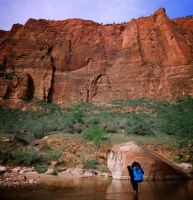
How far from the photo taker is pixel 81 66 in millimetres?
47031

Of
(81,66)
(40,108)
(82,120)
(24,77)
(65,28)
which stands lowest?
(82,120)

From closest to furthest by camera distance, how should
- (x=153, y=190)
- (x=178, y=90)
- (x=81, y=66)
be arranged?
(x=153, y=190) < (x=178, y=90) < (x=81, y=66)

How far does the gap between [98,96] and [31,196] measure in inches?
1456

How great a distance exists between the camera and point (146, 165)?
8.81 meters

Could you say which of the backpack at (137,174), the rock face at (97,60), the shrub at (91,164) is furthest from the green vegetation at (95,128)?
the backpack at (137,174)

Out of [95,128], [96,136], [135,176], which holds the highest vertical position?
[95,128]

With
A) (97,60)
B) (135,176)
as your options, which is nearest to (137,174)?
(135,176)

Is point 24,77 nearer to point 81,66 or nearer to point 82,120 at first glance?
point 81,66

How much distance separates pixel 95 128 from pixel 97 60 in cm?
3247

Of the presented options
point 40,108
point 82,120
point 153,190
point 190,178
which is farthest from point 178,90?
point 153,190

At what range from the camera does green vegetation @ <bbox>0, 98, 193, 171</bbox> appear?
12.8m

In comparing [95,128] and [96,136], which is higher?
[95,128]

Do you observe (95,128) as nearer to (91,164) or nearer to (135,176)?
(91,164)

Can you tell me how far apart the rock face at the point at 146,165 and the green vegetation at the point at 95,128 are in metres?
2.77
